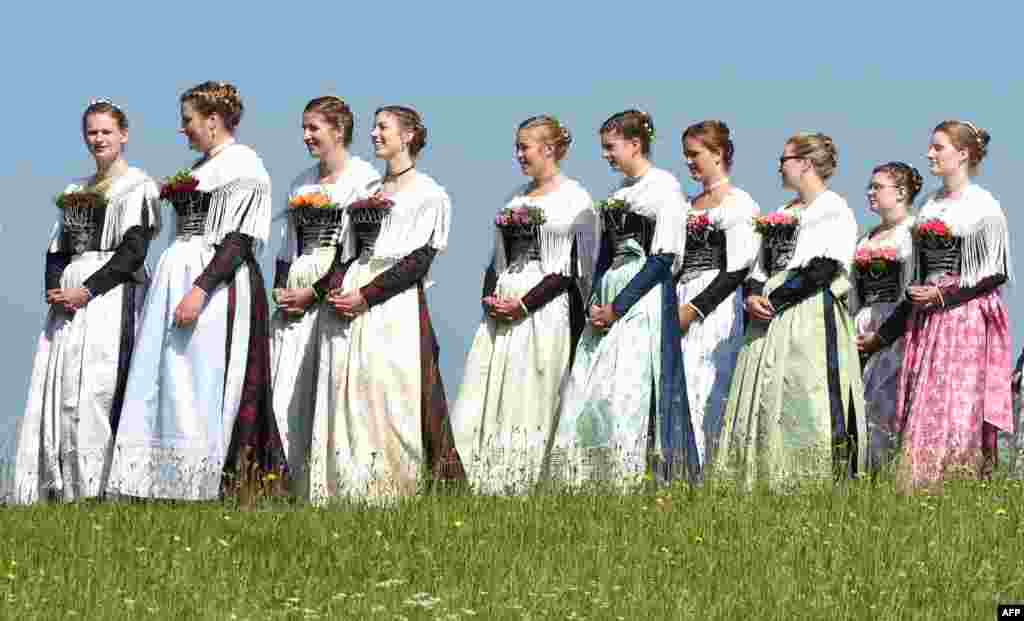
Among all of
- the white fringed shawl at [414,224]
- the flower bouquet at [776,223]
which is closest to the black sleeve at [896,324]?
the flower bouquet at [776,223]

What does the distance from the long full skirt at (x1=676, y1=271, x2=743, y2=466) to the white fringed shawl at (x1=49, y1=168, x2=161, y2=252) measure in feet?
12.0

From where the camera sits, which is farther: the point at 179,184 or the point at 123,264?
the point at 123,264

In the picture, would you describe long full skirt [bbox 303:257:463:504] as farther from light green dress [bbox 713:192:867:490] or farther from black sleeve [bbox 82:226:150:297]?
light green dress [bbox 713:192:867:490]

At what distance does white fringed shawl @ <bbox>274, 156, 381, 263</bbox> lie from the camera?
14492mm

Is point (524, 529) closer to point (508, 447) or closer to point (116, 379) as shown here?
point (508, 447)

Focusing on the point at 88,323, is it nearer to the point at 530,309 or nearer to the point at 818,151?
the point at 530,309

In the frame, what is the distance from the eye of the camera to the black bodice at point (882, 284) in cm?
1542

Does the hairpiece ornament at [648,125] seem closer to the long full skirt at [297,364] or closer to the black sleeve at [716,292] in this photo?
the black sleeve at [716,292]

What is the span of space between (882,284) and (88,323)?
5417mm

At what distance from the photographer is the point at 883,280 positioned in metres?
15.5

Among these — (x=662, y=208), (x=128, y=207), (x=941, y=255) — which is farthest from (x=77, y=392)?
(x=941, y=255)

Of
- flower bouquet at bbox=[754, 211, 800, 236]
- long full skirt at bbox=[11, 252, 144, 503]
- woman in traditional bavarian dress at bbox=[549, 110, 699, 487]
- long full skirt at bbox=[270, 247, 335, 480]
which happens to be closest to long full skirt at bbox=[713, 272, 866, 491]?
flower bouquet at bbox=[754, 211, 800, 236]

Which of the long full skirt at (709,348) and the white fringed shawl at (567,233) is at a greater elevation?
the white fringed shawl at (567,233)

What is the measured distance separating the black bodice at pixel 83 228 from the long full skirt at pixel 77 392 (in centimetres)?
7
